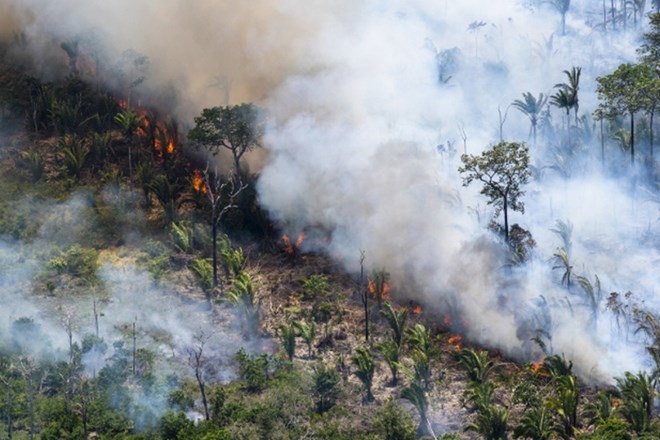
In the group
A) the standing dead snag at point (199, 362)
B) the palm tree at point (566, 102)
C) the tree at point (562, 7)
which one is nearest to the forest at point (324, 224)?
the standing dead snag at point (199, 362)

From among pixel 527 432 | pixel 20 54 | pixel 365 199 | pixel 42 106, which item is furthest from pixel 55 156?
pixel 527 432

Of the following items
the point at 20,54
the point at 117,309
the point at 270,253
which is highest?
the point at 20,54

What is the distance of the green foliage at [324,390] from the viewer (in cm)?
4469

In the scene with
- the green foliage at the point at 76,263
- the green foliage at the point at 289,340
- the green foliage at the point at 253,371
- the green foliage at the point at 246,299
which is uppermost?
the green foliage at the point at 76,263

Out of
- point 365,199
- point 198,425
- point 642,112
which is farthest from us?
point 642,112

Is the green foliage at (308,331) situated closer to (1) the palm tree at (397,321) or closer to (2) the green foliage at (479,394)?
(1) the palm tree at (397,321)

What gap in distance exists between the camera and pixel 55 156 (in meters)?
65.3

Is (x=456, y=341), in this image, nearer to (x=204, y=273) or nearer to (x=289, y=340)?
(x=289, y=340)

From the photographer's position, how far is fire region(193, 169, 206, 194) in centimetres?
6156

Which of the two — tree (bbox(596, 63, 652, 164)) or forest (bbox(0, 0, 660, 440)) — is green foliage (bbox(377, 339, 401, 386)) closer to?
forest (bbox(0, 0, 660, 440))

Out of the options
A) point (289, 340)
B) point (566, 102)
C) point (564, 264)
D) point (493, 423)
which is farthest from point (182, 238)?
point (566, 102)

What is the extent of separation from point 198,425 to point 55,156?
30.8m

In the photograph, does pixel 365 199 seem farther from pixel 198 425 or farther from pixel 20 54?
pixel 20 54

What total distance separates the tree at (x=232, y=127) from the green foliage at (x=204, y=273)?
21.6ft
